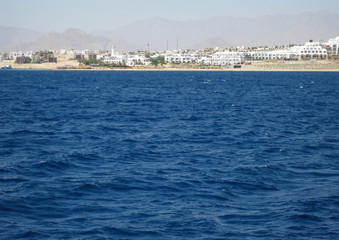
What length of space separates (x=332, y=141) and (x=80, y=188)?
66.4 ft

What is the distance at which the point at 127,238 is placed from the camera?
53.0ft

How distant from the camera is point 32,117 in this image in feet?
154

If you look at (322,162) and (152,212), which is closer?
(152,212)

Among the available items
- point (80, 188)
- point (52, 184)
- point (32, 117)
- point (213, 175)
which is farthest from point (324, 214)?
point (32, 117)

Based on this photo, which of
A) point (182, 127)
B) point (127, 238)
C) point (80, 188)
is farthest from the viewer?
point (182, 127)

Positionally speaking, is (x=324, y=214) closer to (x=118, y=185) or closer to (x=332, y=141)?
(x=118, y=185)

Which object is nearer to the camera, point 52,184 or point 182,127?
point 52,184

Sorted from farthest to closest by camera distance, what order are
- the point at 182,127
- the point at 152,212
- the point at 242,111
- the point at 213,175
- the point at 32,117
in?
the point at 242,111 → the point at 32,117 → the point at 182,127 → the point at 213,175 → the point at 152,212

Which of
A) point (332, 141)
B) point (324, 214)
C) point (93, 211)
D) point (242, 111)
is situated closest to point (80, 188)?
point (93, 211)

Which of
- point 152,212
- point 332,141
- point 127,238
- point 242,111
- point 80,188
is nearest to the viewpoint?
point 127,238

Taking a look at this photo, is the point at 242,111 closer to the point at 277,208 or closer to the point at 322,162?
the point at 322,162

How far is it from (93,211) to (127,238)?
9.68 feet

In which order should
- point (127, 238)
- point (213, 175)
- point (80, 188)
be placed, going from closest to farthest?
point (127, 238) → point (80, 188) → point (213, 175)

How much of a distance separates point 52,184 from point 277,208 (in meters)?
10.4
